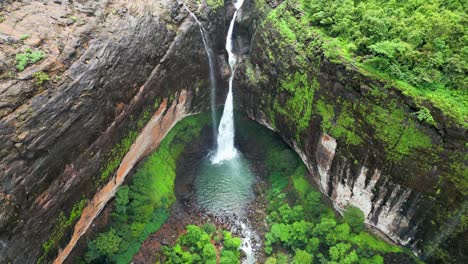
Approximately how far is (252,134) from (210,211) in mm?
5907

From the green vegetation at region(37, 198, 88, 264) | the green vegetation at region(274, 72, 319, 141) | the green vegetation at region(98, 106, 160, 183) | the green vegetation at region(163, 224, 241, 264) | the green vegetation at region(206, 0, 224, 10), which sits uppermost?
the green vegetation at region(206, 0, 224, 10)

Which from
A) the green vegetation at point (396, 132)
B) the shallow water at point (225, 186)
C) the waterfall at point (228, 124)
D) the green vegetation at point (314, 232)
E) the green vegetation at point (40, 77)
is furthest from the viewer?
the waterfall at point (228, 124)

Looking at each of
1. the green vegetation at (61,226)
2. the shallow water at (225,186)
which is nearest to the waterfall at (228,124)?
the shallow water at (225,186)

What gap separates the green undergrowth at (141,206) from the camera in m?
16.1

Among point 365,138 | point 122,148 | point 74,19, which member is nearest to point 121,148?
point 122,148

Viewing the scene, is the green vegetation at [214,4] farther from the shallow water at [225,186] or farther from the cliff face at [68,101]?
the shallow water at [225,186]

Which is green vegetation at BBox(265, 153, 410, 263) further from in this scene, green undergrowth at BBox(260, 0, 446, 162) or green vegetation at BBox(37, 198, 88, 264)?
green vegetation at BBox(37, 198, 88, 264)

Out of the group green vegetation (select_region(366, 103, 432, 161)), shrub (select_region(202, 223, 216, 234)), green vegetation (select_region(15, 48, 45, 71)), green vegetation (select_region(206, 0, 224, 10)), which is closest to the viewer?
green vegetation (select_region(15, 48, 45, 71))

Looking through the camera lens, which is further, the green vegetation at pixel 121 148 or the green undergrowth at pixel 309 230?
the green undergrowth at pixel 309 230

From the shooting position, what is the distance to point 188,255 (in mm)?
16875

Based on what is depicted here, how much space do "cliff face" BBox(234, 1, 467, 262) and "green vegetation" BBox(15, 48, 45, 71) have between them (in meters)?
11.1

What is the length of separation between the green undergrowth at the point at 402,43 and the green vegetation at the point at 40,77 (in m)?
11.0

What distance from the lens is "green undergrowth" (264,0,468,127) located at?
1321 centimetres

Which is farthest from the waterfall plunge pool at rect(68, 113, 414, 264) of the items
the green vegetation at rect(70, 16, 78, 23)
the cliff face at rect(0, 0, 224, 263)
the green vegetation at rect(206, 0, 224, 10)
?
the green vegetation at rect(70, 16, 78, 23)
